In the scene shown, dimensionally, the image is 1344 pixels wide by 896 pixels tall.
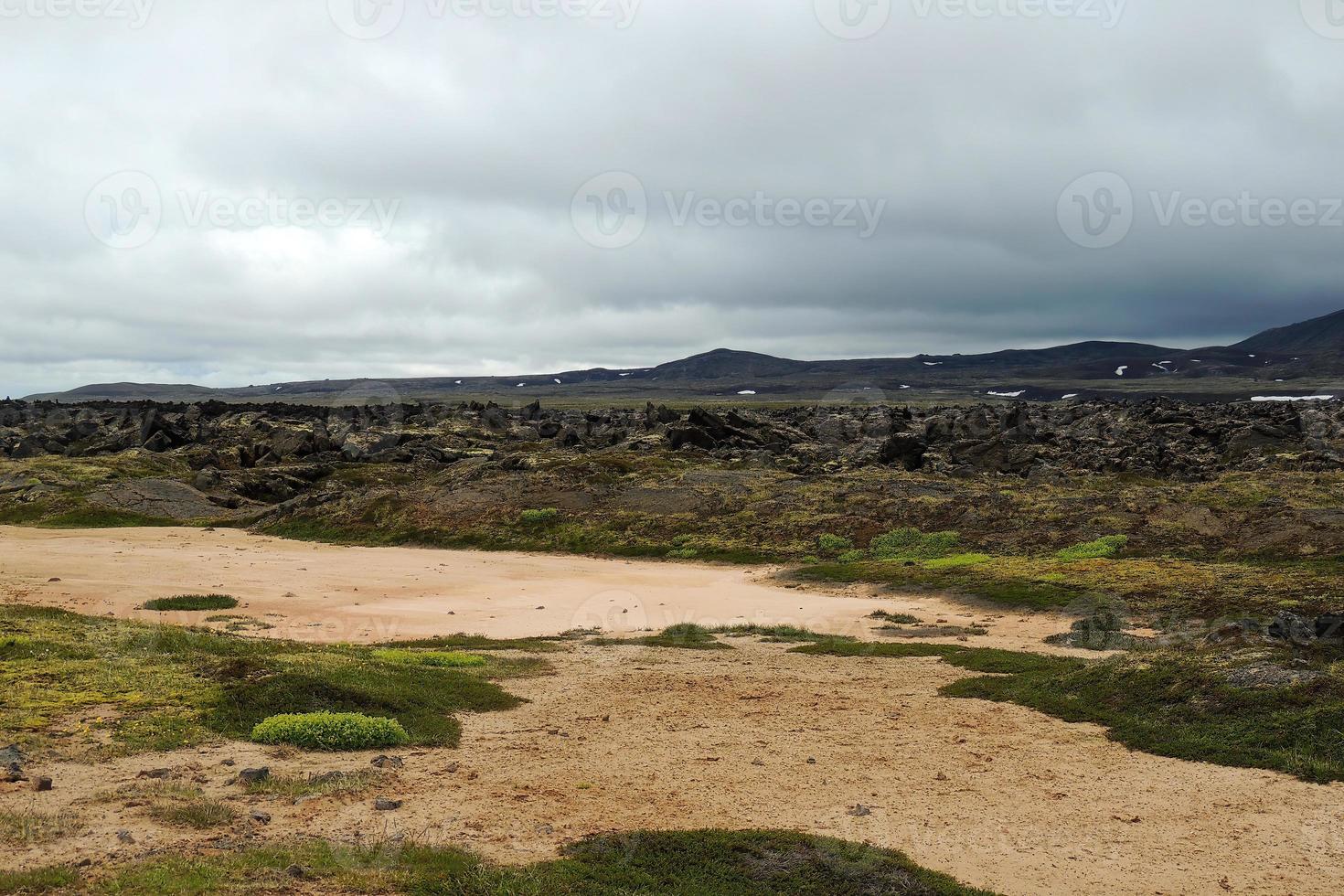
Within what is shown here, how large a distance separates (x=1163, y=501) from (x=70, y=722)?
1548 inches

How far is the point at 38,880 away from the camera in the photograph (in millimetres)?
7539

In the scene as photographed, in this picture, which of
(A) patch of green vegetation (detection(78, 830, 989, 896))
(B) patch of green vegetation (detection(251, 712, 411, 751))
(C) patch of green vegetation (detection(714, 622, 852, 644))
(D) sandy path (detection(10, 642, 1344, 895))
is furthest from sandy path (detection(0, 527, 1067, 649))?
(A) patch of green vegetation (detection(78, 830, 989, 896))

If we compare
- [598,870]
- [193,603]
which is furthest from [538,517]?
[598,870]

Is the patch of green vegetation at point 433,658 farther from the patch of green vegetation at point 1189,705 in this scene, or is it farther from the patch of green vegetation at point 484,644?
the patch of green vegetation at point 1189,705

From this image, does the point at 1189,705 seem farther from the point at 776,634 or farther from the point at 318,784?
the point at 318,784

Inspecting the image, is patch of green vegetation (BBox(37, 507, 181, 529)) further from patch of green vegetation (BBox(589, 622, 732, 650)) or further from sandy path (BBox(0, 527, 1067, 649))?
patch of green vegetation (BBox(589, 622, 732, 650))

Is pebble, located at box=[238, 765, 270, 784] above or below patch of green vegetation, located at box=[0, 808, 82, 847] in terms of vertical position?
below

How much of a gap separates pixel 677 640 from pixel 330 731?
1261cm

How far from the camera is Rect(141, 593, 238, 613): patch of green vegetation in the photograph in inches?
1033

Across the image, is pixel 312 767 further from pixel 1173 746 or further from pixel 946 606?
pixel 946 606

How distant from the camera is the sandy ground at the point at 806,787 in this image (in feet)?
31.6

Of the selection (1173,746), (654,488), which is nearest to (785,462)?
(654,488)

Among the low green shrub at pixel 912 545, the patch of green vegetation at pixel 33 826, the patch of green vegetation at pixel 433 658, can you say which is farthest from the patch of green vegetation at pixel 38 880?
the low green shrub at pixel 912 545

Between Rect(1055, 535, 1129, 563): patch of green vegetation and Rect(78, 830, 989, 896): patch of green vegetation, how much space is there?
27940 millimetres
